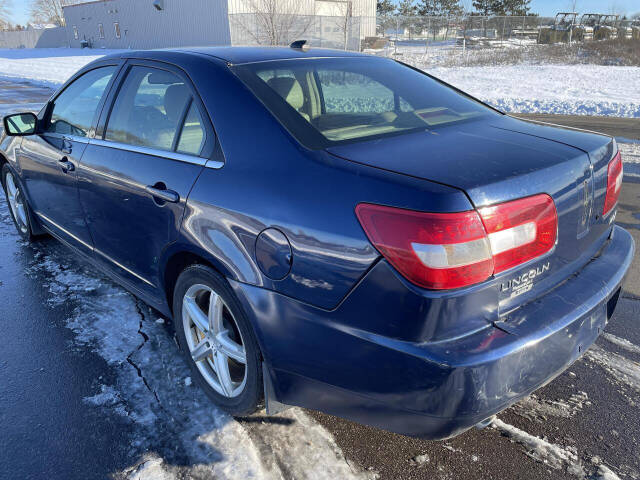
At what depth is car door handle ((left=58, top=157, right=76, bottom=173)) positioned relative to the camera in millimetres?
3279

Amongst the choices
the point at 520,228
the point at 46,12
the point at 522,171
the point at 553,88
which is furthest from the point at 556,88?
the point at 46,12

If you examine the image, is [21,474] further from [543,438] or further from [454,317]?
[543,438]

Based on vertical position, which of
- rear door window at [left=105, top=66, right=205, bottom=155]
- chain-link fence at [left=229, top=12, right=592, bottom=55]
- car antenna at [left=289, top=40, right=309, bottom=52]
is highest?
chain-link fence at [left=229, top=12, right=592, bottom=55]

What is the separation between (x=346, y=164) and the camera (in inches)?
71.9

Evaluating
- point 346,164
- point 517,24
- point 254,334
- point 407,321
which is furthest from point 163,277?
point 517,24

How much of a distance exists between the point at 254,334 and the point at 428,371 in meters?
0.77

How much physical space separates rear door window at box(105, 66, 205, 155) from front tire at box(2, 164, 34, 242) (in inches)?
79.4

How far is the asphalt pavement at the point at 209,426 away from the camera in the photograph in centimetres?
212

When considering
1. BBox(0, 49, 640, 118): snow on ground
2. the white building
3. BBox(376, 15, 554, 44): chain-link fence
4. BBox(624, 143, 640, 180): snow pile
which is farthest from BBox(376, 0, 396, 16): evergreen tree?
BBox(624, 143, 640, 180): snow pile

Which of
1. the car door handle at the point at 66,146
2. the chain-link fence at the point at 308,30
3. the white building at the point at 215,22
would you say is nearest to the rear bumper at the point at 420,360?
the car door handle at the point at 66,146

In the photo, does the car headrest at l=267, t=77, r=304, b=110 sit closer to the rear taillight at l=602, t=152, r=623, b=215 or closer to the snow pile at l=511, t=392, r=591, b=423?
the rear taillight at l=602, t=152, r=623, b=215

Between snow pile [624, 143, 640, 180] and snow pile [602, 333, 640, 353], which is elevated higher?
snow pile [624, 143, 640, 180]

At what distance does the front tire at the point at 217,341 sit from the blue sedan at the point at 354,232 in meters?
0.01

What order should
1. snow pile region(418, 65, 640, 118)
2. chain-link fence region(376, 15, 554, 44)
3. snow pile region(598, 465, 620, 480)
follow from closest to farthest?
snow pile region(598, 465, 620, 480) → snow pile region(418, 65, 640, 118) → chain-link fence region(376, 15, 554, 44)
